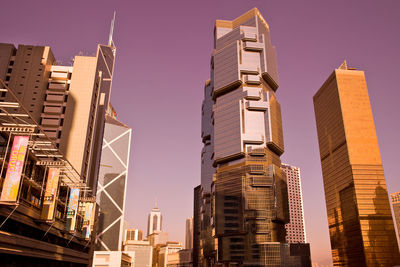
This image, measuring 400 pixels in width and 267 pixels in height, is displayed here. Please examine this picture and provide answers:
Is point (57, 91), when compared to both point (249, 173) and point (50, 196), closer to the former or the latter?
point (50, 196)

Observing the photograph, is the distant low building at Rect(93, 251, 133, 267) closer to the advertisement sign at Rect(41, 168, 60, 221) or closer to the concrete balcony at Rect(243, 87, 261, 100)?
the concrete balcony at Rect(243, 87, 261, 100)

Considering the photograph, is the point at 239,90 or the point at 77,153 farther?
the point at 239,90

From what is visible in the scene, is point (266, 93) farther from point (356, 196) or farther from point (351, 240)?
point (351, 240)

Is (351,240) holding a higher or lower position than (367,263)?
higher

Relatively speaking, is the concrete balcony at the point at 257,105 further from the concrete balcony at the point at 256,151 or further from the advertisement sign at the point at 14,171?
the advertisement sign at the point at 14,171

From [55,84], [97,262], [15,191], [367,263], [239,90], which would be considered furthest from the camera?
[239,90]

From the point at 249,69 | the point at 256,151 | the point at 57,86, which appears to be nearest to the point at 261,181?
the point at 256,151

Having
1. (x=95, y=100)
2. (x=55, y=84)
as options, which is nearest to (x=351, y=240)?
(x=95, y=100)

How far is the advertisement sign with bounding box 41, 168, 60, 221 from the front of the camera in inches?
2048

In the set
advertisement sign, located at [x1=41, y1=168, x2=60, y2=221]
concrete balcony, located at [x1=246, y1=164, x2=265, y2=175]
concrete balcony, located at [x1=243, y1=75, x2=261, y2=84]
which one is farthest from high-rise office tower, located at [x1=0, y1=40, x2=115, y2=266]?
concrete balcony, located at [x1=243, y1=75, x2=261, y2=84]

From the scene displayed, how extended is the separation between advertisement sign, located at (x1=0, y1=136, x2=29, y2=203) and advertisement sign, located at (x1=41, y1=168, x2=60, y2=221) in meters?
13.7

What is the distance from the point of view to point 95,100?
5074 inches

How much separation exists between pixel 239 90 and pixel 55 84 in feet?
334

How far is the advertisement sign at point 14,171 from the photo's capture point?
3788cm
